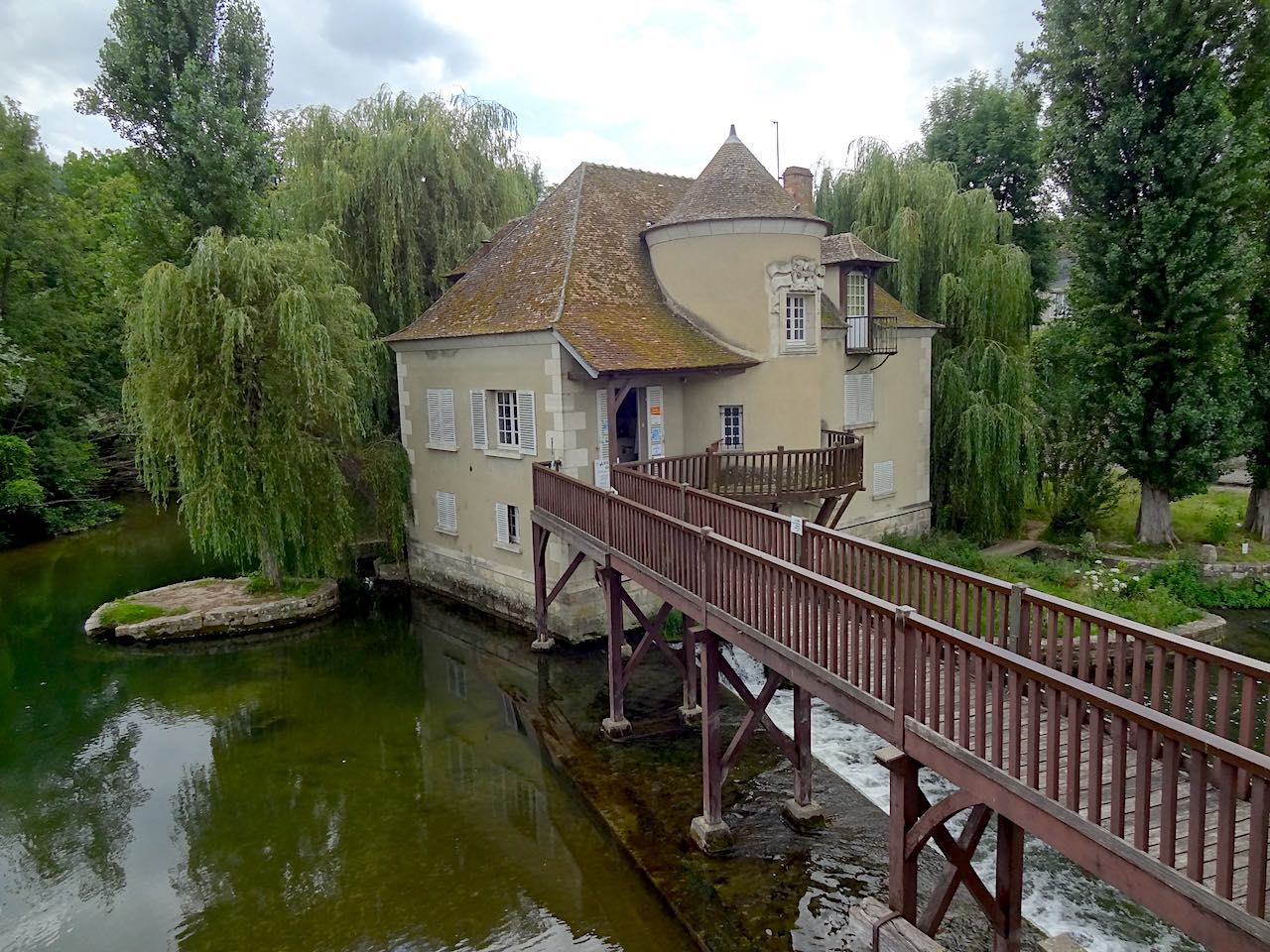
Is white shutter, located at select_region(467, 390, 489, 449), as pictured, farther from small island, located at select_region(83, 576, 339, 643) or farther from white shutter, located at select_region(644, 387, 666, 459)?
small island, located at select_region(83, 576, 339, 643)

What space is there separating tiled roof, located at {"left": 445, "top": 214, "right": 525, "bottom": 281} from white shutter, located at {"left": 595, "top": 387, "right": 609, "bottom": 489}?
5881 millimetres

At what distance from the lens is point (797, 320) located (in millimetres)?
15742

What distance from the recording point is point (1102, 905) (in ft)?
26.6

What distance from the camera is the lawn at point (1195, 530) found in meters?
18.1

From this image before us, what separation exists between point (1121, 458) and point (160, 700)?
19555 millimetres

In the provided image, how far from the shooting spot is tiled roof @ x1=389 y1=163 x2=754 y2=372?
47.9 feet

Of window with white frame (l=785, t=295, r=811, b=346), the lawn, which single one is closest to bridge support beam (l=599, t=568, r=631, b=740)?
window with white frame (l=785, t=295, r=811, b=346)

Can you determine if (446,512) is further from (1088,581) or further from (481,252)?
(1088,581)

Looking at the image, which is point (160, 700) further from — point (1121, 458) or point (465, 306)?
point (1121, 458)

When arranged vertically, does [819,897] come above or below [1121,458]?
below

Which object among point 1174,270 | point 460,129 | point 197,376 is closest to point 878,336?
point 1174,270

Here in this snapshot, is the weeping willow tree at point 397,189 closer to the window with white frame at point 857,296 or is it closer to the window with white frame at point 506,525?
the window with white frame at point 506,525

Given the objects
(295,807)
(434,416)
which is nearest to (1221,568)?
(434,416)

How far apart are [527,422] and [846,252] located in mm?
7707
